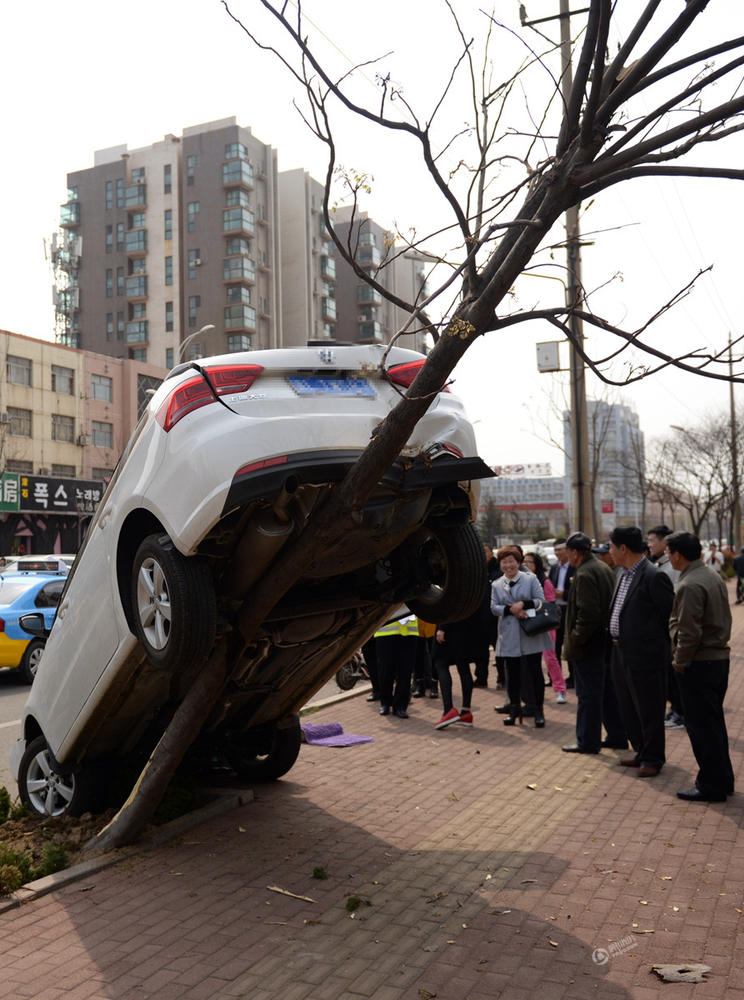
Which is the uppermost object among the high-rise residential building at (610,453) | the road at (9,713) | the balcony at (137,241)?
the balcony at (137,241)

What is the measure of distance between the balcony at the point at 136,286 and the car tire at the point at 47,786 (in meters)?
73.1

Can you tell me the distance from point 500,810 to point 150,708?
2.52 metres

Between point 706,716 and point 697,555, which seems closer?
point 706,716

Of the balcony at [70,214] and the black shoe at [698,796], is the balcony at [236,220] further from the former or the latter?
the black shoe at [698,796]

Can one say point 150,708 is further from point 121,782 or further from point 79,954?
point 79,954

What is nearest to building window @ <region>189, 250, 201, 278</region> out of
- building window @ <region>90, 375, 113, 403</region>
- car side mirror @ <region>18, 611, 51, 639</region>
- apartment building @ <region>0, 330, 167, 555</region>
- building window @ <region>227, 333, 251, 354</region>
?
building window @ <region>227, 333, 251, 354</region>

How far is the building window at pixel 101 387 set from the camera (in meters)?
54.7

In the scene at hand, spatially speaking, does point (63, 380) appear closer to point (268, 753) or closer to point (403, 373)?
point (268, 753)

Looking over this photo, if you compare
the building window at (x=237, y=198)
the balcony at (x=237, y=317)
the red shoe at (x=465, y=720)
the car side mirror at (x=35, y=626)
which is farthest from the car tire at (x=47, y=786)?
the building window at (x=237, y=198)

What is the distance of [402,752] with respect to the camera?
8773 millimetres

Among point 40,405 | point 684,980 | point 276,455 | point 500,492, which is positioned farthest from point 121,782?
point 500,492

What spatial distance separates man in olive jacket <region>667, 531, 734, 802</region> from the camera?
22.4ft

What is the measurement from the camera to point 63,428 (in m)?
52.6

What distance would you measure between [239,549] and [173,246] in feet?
245
